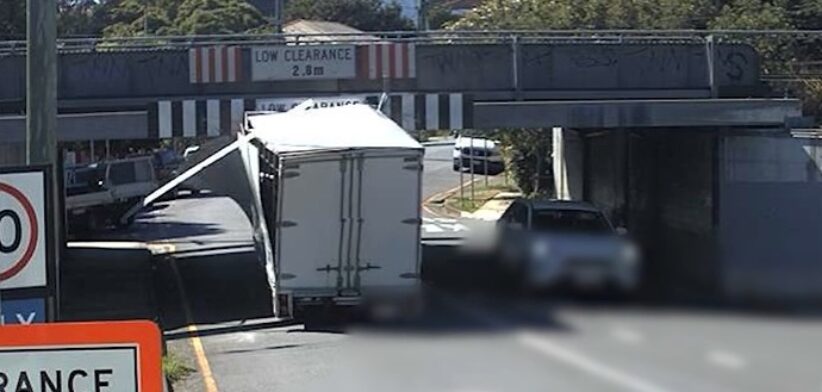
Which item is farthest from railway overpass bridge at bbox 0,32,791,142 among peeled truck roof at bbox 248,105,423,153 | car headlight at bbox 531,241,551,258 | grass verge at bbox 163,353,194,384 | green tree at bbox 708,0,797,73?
car headlight at bbox 531,241,551,258

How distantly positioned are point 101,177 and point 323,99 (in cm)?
1836

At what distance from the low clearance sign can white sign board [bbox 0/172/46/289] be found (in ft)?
5.19

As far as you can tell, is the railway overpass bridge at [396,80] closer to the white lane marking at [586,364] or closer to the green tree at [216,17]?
the white lane marking at [586,364]

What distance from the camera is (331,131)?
21016mm

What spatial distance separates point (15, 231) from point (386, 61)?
19414 mm

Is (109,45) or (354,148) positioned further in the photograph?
(109,45)

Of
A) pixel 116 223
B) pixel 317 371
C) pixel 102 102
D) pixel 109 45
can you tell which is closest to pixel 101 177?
pixel 116 223

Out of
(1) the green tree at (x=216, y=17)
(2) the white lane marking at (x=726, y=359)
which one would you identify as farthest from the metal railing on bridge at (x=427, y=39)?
(1) the green tree at (x=216, y=17)

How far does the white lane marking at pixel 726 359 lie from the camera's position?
589 cm

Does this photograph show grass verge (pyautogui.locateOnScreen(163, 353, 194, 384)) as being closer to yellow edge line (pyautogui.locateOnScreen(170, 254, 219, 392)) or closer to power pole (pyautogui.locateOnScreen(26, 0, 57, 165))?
yellow edge line (pyautogui.locateOnScreen(170, 254, 219, 392))

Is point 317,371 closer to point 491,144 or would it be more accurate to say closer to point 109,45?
point 109,45

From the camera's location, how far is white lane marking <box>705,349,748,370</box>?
5.89 m

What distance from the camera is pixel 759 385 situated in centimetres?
582

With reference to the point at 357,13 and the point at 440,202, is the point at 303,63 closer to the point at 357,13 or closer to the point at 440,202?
the point at 440,202
